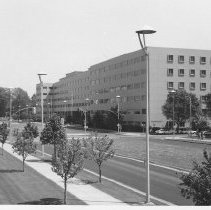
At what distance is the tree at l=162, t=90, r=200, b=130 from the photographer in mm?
102562

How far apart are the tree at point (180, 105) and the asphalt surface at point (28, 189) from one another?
228 feet

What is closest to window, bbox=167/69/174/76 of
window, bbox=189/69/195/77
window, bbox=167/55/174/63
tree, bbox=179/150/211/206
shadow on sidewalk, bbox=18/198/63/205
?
window, bbox=167/55/174/63

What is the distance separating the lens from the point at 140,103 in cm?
11231

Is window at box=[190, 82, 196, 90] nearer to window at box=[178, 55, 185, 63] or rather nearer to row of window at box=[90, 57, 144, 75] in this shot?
window at box=[178, 55, 185, 63]

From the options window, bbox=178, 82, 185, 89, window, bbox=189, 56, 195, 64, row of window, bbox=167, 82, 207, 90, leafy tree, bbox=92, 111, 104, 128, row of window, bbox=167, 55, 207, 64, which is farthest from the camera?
leafy tree, bbox=92, 111, 104, 128

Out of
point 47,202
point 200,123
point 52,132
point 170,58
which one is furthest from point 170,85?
point 47,202

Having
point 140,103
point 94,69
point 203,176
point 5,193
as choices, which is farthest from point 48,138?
point 94,69

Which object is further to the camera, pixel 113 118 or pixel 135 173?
pixel 113 118

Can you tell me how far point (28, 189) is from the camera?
1030 inches

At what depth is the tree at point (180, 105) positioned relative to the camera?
103m

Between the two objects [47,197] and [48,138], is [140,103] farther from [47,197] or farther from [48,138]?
[47,197]

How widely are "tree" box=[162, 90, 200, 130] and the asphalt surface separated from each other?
228 feet
